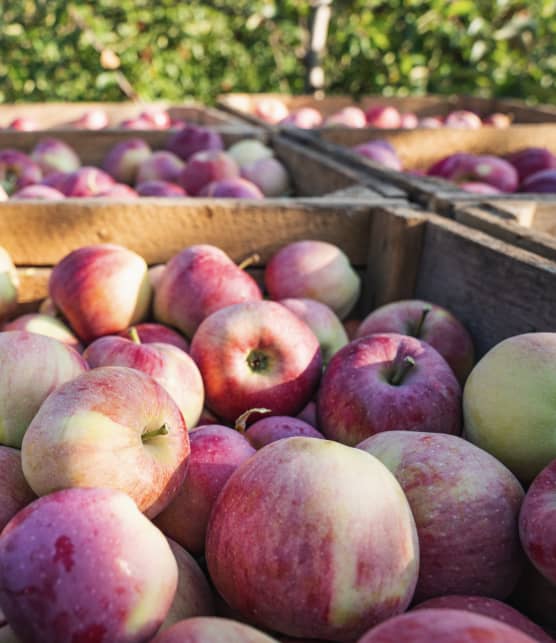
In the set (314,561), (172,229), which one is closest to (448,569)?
(314,561)

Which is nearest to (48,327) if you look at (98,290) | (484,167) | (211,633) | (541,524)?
(98,290)

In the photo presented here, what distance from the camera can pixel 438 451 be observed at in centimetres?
107

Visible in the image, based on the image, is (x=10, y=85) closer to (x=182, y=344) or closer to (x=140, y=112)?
(x=140, y=112)

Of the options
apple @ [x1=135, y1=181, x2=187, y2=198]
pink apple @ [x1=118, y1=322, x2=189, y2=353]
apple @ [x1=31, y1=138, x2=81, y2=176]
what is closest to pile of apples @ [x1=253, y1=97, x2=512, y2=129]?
apple @ [x1=31, y1=138, x2=81, y2=176]

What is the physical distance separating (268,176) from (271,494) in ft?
7.11

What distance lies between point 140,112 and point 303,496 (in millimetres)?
4121

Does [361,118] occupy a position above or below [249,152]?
below

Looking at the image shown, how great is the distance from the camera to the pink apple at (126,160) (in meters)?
3.08

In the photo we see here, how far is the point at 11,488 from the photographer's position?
103 cm

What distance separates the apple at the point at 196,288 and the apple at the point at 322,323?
113 millimetres

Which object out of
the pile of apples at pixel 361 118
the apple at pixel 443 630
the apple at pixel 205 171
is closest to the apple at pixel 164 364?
the apple at pixel 443 630

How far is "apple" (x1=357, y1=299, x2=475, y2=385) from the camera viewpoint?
5.33 feet

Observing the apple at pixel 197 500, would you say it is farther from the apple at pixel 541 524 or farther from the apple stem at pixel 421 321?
the apple stem at pixel 421 321

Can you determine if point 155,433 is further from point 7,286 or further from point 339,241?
point 339,241
